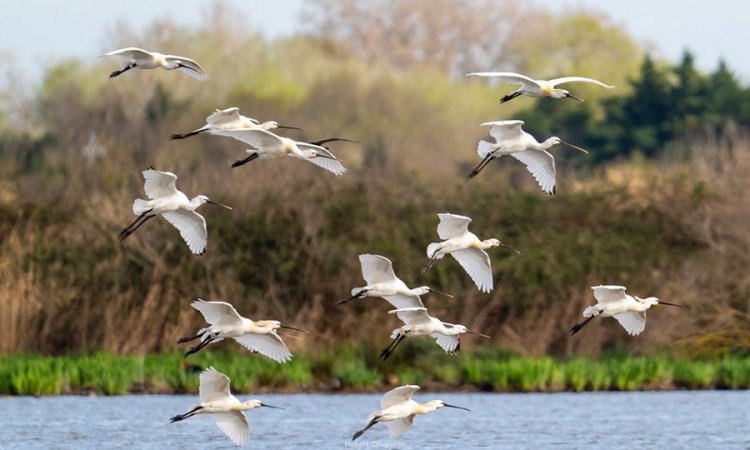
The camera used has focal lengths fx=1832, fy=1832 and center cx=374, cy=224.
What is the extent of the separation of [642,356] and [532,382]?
97.3 inches

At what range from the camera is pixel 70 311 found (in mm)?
24438

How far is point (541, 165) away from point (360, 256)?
1.81 meters

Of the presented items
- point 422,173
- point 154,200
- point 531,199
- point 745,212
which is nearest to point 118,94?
point 422,173

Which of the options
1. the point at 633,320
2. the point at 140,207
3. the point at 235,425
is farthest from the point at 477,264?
the point at 140,207

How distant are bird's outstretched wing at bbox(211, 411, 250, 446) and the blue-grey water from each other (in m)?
2.89

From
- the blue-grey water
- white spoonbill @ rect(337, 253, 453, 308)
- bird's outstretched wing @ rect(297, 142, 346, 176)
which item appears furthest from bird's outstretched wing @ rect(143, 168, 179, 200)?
the blue-grey water

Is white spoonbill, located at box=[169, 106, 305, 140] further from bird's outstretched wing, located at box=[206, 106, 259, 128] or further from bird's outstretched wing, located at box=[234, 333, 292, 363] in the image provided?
bird's outstretched wing, located at box=[234, 333, 292, 363]

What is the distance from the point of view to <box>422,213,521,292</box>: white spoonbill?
607 inches

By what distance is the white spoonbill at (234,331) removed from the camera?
14469 millimetres

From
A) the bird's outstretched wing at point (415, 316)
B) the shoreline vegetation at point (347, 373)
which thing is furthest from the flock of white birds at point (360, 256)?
the shoreline vegetation at point (347, 373)

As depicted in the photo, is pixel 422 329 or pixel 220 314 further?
pixel 422 329

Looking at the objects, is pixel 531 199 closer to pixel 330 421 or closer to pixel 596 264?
pixel 596 264

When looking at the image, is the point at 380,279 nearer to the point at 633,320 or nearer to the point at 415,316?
the point at 415,316

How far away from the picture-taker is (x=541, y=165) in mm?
15469
